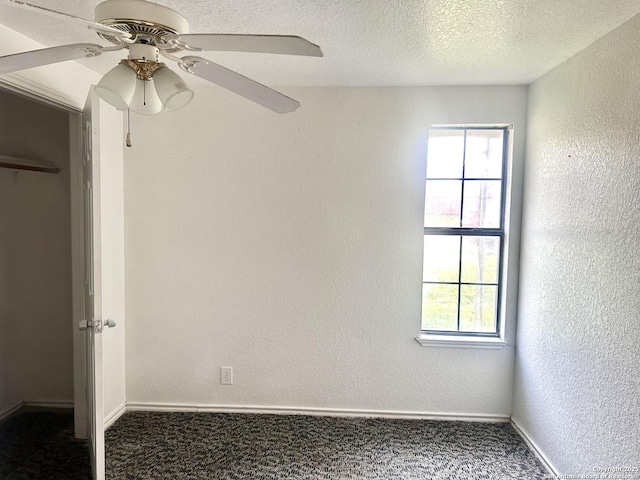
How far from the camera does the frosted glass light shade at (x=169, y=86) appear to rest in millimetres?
1116

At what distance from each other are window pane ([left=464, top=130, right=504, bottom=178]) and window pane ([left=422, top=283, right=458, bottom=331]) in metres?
0.80

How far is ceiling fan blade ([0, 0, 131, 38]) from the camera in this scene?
0.80 m

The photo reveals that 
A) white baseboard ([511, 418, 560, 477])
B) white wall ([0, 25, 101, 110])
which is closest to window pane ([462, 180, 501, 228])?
white baseboard ([511, 418, 560, 477])

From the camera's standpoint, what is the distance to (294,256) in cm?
249

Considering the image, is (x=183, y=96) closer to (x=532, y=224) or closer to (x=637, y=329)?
(x=637, y=329)

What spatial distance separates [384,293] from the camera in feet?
8.14

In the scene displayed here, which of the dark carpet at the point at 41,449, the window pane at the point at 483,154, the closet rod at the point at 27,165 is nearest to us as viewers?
the dark carpet at the point at 41,449

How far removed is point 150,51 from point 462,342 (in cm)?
236

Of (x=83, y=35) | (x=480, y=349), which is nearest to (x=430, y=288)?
(x=480, y=349)

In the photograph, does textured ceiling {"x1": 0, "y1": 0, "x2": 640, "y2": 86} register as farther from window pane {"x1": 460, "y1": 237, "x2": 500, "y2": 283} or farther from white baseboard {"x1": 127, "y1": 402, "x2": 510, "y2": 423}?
white baseboard {"x1": 127, "y1": 402, "x2": 510, "y2": 423}

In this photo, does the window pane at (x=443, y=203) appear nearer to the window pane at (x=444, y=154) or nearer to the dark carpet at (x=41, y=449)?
the window pane at (x=444, y=154)

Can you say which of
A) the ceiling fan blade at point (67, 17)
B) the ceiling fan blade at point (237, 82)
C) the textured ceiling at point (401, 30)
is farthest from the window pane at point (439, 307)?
Answer: the ceiling fan blade at point (67, 17)

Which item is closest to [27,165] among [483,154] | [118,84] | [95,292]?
[95,292]

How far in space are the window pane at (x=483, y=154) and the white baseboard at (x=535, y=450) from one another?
65.1 inches
